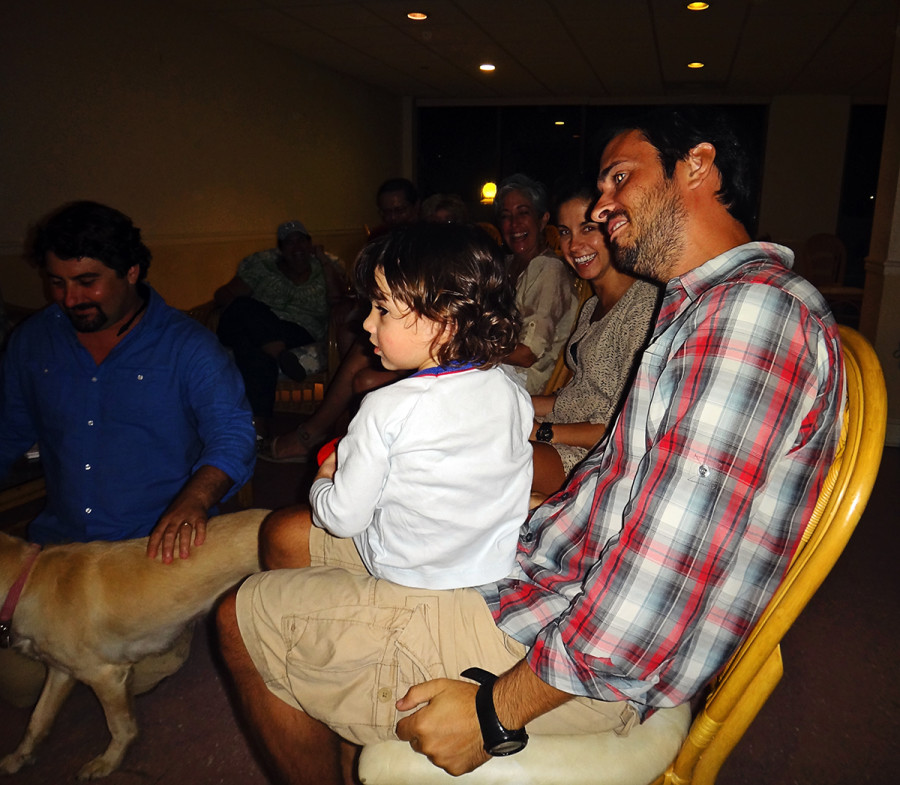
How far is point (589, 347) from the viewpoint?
1857 mm

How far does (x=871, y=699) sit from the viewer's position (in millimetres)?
1851

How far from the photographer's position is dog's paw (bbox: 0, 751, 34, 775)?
1.55 meters

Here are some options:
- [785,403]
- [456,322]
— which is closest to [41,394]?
[456,322]

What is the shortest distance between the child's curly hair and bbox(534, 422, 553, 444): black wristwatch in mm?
716

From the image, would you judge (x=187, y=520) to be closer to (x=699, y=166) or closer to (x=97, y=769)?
(x=97, y=769)

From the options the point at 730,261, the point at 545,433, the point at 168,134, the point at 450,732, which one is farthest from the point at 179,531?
the point at 168,134

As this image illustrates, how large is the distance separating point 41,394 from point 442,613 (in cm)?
126

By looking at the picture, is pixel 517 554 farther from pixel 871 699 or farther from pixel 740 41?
pixel 740 41

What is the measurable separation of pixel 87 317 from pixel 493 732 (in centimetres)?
141

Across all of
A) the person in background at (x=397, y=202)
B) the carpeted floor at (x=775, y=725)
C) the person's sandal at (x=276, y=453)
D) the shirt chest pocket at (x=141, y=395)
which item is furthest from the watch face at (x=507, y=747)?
the person in background at (x=397, y=202)

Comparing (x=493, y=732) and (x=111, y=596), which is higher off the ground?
(x=493, y=732)

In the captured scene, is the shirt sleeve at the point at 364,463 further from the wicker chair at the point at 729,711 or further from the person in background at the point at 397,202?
the person in background at the point at 397,202

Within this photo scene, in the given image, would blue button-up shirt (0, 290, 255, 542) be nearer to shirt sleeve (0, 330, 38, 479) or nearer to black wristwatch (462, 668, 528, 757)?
shirt sleeve (0, 330, 38, 479)

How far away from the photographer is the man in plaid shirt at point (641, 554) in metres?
0.77
